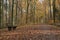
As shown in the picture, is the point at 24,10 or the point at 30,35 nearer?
the point at 30,35

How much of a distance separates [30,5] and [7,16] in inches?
229

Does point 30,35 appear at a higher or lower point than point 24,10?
lower

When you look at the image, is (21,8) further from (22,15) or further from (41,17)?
(41,17)

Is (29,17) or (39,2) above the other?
(39,2)

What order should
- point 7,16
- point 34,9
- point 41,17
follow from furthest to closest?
point 41,17 < point 34,9 < point 7,16

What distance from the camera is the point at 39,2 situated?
31953mm

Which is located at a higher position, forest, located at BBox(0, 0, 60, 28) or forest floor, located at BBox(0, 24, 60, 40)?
forest, located at BBox(0, 0, 60, 28)

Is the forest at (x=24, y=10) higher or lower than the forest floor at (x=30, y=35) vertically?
higher

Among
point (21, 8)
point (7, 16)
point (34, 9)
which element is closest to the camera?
point (7, 16)

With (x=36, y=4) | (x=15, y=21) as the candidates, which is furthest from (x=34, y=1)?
(x=15, y=21)

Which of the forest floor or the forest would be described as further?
the forest

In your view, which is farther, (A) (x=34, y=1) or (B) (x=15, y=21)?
(A) (x=34, y=1)

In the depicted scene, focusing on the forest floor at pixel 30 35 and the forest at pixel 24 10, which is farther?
the forest at pixel 24 10

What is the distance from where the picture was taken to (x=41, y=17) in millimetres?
37688
